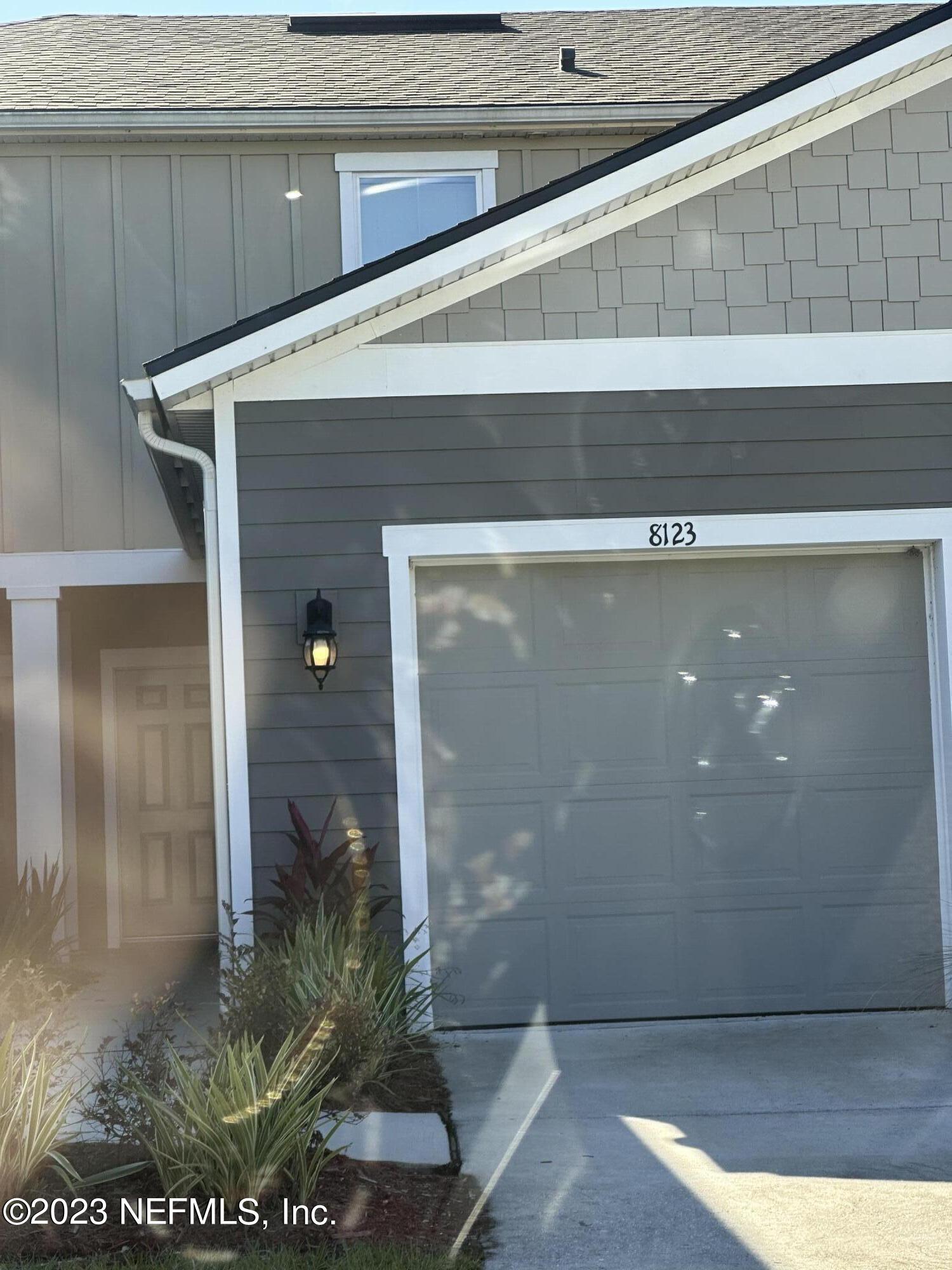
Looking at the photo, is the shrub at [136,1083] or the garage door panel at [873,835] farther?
the garage door panel at [873,835]

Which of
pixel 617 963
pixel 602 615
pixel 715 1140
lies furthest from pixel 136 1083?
pixel 602 615

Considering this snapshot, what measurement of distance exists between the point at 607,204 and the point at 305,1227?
4791 millimetres

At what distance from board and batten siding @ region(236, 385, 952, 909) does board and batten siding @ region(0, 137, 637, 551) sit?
348 centimetres

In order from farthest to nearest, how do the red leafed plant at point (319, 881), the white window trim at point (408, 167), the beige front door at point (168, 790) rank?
1. the beige front door at point (168, 790)
2. the white window trim at point (408, 167)
3. the red leafed plant at point (319, 881)

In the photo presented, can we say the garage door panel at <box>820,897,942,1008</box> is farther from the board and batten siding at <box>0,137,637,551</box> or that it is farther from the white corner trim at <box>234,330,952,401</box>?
the board and batten siding at <box>0,137,637,551</box>

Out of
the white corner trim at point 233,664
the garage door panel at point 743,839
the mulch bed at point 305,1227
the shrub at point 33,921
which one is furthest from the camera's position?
the shrub at point 33,921

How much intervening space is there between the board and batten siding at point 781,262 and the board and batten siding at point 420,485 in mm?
366

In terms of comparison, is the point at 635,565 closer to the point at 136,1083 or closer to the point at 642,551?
the point at 642,551

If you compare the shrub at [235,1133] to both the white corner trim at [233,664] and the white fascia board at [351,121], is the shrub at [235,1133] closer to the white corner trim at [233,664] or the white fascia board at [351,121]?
the white corner trim at [233,664]

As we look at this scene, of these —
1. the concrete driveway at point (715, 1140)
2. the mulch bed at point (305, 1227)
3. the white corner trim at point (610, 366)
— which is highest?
the white corner trim at point (610, 366)

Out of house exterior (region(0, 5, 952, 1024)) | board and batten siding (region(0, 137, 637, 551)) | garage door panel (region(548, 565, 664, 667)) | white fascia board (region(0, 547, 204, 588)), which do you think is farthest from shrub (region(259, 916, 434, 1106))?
board and batten siding (region(0, 137, 637, 551))

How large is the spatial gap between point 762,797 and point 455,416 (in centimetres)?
242

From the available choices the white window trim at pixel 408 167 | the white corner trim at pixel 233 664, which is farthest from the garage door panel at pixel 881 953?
the white window trim at pixel 408 167

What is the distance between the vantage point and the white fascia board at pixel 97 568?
32.2 feet
